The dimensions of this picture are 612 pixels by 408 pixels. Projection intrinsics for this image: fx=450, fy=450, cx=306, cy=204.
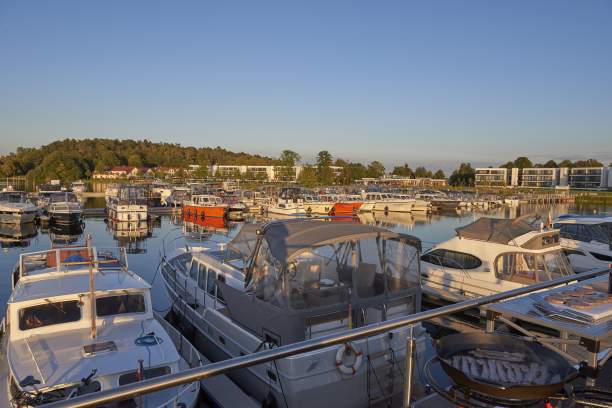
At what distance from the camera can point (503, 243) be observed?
1392cm

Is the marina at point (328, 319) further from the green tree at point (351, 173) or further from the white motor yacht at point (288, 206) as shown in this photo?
the green tree at point (351, 173)

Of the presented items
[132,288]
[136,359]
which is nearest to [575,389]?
[136,359]

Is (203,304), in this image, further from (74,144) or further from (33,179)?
(74,144)

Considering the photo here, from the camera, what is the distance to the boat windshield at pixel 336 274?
761 cm

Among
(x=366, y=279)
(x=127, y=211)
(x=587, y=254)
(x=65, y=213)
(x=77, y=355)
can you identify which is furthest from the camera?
(x=127, y=211)

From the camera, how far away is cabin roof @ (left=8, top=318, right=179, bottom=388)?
722cm

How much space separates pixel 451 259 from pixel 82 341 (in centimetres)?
1178

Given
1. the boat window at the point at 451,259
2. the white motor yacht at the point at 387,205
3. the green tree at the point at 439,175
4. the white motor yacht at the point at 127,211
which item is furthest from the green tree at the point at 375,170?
the boat window at the point at 451,259

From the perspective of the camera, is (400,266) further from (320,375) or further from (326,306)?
(320,375)

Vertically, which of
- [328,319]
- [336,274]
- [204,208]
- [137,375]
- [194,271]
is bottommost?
[204,208]

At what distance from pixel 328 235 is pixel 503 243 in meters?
8.40

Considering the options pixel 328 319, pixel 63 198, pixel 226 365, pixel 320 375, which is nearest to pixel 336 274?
pixel 328 319

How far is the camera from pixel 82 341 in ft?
27.3

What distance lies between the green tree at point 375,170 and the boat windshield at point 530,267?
132356 mm
